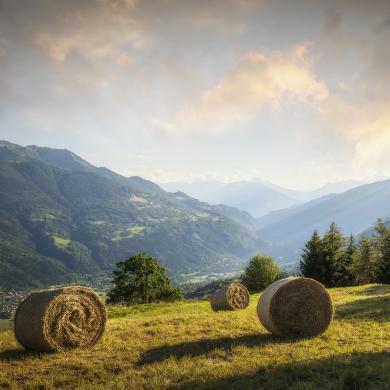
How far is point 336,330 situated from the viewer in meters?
14.7

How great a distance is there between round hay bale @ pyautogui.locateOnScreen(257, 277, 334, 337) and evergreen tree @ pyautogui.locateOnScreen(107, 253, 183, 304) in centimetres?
4600

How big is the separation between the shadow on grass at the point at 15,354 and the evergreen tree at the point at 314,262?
51.0m

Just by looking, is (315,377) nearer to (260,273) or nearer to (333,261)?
(333,261)

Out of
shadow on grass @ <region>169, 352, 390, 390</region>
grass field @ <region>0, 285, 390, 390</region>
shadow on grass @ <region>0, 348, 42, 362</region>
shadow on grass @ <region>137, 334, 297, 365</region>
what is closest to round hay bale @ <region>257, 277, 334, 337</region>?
grass field @ <region>0, 285, 390, 390</region>

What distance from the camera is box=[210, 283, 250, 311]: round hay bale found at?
87.5 feet

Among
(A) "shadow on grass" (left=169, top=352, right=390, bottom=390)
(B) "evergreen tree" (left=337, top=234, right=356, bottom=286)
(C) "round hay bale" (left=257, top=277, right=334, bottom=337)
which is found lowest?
(B) "evergreen tree" (left=337, top=234, right=356, bottom=286)

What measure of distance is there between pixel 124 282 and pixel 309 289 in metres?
48.8

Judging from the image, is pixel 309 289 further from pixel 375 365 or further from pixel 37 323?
pixel 37 323

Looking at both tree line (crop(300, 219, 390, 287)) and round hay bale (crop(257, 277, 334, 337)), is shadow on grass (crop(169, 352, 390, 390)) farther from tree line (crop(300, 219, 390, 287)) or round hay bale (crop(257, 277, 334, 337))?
tree line (crop(300, 219, 390, 287))

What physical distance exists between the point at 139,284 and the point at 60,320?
1924 inches

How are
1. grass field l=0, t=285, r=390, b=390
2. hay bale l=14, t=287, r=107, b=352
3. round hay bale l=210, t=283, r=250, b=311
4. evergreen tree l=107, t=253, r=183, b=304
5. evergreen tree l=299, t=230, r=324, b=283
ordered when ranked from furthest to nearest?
evergreen tree l=107, t=253, r=183, b=304 < evergreen tree l=299, t=230, r=324, b=283 < round hay bale l=210, t=283, r=250, b=311 < hay bale l=14, t=287, r=107, b=352 < grass field l=0, t=285, r=390, b=390

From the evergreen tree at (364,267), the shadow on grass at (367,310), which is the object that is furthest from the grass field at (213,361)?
the evergreen tree at (364,267)

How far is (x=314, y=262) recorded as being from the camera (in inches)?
2341

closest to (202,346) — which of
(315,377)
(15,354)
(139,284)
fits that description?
(315,377)
